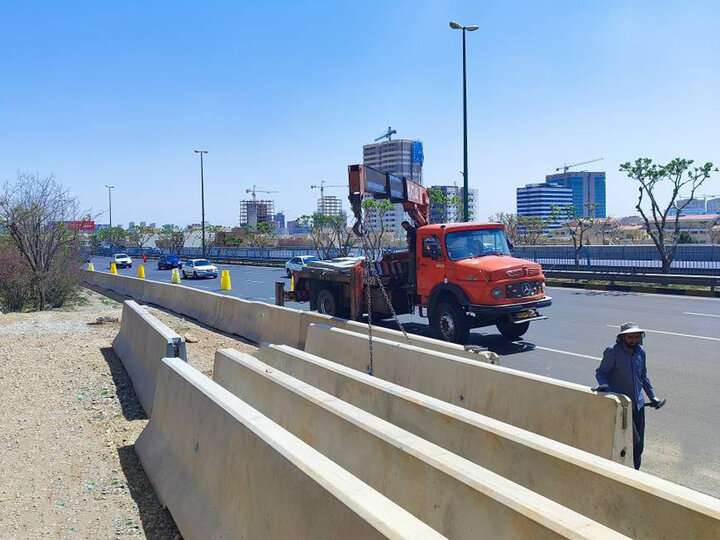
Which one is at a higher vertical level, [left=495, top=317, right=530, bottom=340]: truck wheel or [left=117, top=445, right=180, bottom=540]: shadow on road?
[left=495, top=317, right=530, bottom=340]: truck wheel

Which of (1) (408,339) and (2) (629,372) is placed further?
(1) (408,339)

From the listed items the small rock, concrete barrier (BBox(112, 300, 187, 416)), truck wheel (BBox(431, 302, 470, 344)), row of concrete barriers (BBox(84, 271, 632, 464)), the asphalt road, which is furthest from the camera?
the small rock

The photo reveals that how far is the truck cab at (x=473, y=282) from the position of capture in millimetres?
11586

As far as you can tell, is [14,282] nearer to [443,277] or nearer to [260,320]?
[260,320]

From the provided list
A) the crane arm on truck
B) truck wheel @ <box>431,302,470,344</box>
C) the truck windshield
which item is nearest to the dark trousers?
the crane arm on truck

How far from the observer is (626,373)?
5711 millimetres

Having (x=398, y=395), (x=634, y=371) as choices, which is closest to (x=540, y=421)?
(x=634, y=371)

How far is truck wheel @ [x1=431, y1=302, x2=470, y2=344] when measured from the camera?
1192cm

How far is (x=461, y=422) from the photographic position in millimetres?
4734

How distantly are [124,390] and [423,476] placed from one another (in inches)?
253

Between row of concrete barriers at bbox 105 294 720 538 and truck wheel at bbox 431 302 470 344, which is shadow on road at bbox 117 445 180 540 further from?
truck wheel at bbox 431 302 470 344

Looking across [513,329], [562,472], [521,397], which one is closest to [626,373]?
[521,397]

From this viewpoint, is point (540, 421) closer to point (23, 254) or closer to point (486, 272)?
point (486, 272)

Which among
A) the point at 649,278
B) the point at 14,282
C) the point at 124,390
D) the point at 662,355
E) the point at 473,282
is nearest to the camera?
the point at 124,390
